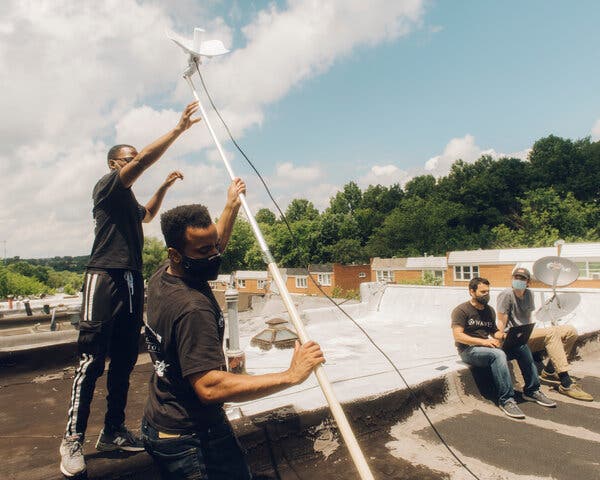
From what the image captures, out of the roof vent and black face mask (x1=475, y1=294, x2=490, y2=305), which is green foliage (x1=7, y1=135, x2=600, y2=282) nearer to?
the roof vent

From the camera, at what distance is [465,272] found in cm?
4312

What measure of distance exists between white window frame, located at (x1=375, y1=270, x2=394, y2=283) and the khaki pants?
1821 inches

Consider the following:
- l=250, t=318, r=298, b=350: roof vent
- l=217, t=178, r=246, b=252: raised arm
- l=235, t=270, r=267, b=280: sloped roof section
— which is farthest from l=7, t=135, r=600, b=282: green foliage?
l=217, t=178, r=246, b=252: raised arm

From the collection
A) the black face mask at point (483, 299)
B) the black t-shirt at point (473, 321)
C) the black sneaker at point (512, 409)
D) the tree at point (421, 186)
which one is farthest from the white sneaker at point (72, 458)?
the tree at point (421, 186)

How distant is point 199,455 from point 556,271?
7.55m

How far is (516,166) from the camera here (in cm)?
7144

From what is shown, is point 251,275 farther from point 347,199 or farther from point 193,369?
point 193,369

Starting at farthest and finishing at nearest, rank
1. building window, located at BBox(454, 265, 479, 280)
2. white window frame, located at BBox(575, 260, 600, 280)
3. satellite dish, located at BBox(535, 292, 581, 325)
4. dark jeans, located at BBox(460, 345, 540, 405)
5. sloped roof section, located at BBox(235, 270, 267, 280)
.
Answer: sloped roof section, located at BBox(235, 270, 267, 280), building window, located at BBox(454, 265, 479, 280), white window frame, located at BBox(575, 260, 600, 280), satellite dish, located at BBox(535, 292, 581, 325), dark jeans, located at BBox(460, 345, 540, 405)

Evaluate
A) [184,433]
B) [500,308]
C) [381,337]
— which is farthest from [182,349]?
[381,337]

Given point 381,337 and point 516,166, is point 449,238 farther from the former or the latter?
point 381,337

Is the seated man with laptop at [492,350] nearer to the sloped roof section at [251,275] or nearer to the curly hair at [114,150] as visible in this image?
the curly hair at [114,150]

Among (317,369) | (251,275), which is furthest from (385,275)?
(317,369)

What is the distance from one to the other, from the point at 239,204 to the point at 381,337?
919cm

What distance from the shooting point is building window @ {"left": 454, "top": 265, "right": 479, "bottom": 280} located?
4194 centimetres
